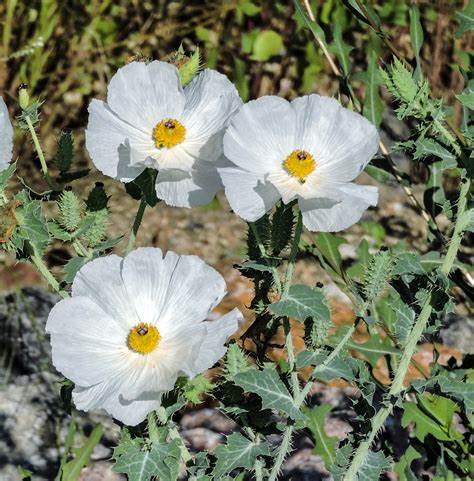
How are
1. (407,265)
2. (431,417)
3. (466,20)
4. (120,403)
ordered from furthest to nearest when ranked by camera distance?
(431,417)
(466,20)
(407,265)
(120,403)

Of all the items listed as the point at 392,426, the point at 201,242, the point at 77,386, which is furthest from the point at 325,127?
the point at 201,242

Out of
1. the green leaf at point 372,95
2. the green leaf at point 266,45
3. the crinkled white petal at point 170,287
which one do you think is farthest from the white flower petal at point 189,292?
the green leaf at point 266,45

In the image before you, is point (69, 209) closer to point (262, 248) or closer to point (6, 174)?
point (6, 174)

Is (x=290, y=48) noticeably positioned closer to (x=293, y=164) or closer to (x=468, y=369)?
(x=468, y=369)

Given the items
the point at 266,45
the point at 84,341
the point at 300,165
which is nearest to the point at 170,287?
the point at 84,341

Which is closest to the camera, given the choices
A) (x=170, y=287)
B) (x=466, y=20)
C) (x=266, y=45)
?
(x=170, y=287)

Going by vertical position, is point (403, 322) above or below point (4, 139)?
below

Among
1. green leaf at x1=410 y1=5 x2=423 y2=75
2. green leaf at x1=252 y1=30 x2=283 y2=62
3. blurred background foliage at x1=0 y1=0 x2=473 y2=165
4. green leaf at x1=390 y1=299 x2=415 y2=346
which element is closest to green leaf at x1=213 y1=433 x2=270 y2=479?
green leaf at x1=390 y1=299 x2=415 y2=346
